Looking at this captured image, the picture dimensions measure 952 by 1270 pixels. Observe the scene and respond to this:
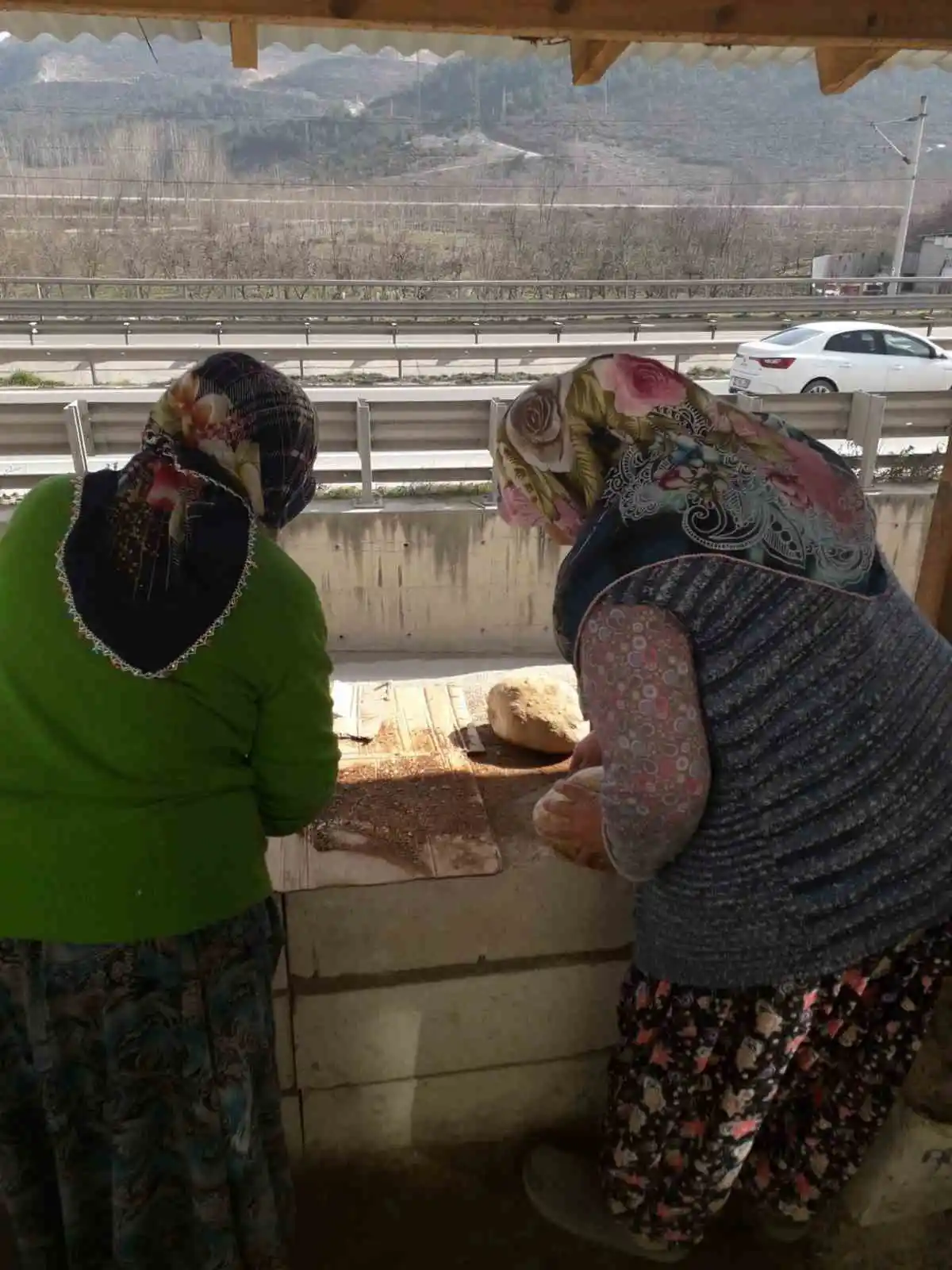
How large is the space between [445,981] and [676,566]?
1204 millimetres

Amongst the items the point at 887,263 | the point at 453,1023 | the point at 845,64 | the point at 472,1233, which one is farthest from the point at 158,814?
the point at 887,263

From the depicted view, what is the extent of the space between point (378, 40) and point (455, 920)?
249cm

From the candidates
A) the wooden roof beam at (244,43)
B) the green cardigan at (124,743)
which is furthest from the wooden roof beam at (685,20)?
the green cardigan at (124,743)

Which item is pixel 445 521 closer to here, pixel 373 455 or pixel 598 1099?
pixel 373 455

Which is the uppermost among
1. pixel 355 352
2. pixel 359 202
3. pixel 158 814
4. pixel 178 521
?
pixel 359 202

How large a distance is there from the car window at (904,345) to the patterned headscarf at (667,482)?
12.5m

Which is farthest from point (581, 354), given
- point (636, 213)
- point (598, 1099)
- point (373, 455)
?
point (636, 213)

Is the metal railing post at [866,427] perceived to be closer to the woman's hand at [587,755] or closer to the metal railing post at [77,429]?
the metal railing post at [77,429]

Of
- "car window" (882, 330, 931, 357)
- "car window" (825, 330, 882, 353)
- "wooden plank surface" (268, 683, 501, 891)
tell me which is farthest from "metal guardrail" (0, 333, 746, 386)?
"wooden plank surface" (268, 683, 501, 891)

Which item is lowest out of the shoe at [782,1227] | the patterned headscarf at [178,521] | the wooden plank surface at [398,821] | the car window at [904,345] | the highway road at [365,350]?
the highway road at [365,350]

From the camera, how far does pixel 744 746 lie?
56.7 inches

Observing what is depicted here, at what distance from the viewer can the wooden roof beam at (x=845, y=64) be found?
2623 millimetres

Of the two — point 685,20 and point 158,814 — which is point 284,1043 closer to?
point 158,814

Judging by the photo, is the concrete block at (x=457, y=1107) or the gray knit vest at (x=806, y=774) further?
the concrete block at (x=457, y=1107)
